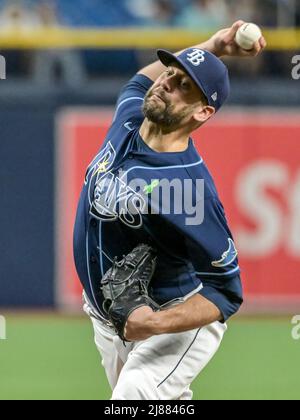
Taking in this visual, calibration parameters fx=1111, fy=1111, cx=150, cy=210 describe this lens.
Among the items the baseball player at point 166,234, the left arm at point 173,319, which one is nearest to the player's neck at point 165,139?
the baseball player at point 166,234

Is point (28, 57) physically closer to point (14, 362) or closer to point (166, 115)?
point (14, 362)

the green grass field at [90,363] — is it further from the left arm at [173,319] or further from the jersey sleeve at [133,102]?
the left arm at [173,319]

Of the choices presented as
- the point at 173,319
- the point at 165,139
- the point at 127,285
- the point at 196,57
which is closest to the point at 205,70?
the point at 196,57

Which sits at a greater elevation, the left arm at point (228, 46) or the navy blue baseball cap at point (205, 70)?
the left arm at point (228, 46)

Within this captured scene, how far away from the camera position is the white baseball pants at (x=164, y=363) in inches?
202

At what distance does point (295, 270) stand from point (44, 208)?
8.81ft

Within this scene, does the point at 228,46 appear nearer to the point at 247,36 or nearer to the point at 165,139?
the point at 247,36

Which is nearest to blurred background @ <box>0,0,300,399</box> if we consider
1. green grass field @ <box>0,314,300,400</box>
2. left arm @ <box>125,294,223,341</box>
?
green grass field @ <box>0,314,300,400</box>

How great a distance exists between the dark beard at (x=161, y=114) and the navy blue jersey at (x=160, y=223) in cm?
15

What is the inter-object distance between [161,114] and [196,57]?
329 mm

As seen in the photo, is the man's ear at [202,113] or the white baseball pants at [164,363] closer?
the white baseball pants at [164,363]

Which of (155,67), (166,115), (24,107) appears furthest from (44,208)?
(166,115)

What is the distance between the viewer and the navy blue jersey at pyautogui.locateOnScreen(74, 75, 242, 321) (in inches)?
Answer: 198

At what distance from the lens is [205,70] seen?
5.18 m
